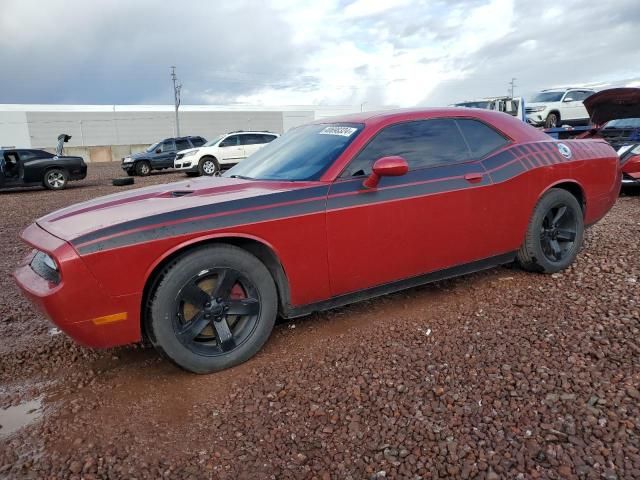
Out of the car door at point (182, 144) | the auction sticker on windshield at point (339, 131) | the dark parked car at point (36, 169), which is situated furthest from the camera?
the car door at point (182, 144)

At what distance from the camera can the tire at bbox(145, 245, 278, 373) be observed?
2.81m

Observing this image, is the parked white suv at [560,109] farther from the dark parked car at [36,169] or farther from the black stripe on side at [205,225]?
the black stripe on side at [205,225]

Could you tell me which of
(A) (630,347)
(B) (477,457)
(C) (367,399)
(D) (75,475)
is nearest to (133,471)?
(D) (75,475)

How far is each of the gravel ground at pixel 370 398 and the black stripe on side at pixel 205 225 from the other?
2.80 feet

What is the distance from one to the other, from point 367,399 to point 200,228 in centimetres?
130

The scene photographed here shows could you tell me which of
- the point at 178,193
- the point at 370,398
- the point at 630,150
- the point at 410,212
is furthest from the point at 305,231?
the point at 630,150

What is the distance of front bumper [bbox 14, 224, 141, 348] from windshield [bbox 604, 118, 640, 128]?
10.0 meters

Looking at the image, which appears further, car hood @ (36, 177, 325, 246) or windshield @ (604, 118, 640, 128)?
windshield @ (604, 118, 640, 128)

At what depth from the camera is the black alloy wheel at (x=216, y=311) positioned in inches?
114

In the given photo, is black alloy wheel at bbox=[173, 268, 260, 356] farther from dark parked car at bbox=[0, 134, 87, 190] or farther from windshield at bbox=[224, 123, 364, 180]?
dark parked car at bbox=[0, 134, 87, 190]

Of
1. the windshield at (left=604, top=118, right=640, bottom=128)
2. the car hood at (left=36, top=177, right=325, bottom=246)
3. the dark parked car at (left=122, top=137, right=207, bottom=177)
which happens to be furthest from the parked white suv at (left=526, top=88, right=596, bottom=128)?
the car hood at (left=36, top=177, right=325, bottom=246)

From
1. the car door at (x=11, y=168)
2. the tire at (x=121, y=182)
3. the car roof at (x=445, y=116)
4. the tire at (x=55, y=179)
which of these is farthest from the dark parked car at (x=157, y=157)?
the car roof at (x=445, y=116)

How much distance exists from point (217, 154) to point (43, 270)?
51.9ft

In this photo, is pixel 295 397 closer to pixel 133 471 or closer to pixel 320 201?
pixel 133 471
